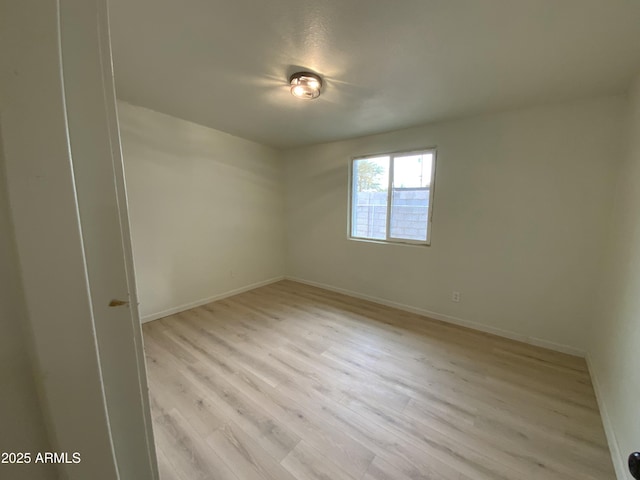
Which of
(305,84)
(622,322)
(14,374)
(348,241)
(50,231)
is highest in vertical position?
(305,84)

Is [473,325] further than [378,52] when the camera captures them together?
Yes

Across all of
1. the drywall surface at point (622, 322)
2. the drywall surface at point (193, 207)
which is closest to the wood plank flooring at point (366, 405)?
the drywall surface at point (622, 322)

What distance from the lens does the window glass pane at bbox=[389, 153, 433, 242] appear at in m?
2.90

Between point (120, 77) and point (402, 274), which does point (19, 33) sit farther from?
point (402, 274)

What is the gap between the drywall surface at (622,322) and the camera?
48.8 inches

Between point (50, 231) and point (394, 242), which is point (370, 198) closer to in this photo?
point (394, 242)

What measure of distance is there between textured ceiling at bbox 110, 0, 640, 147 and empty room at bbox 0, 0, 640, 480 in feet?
0.05

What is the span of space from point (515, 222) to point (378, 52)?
A: 2.06 m

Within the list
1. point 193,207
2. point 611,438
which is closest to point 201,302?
point 193,207

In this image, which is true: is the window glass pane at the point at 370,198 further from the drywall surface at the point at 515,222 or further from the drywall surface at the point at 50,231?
the drywall surface at the point at 50,231

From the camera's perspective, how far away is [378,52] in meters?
1.52

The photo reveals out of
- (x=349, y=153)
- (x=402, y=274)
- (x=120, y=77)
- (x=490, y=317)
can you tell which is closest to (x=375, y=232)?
(x=402, y=274)

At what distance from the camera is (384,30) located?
1.34 metres

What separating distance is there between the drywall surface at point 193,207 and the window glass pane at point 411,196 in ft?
6.79
